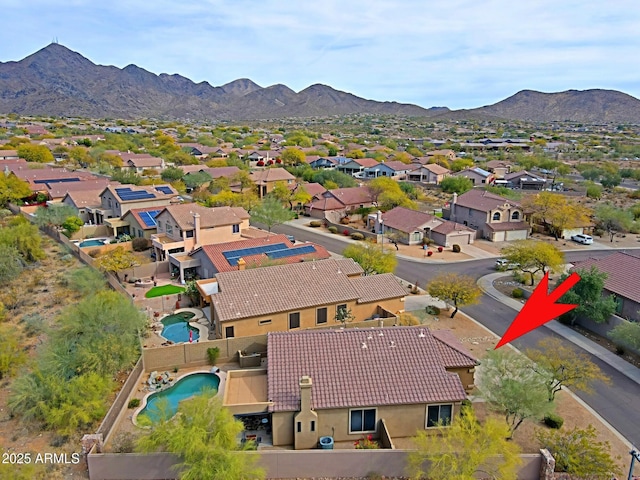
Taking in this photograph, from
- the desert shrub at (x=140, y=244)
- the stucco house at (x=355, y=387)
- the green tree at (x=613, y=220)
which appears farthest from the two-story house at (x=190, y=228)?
the green tree at (x=613, y=220)

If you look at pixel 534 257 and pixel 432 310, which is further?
pixel 534 257

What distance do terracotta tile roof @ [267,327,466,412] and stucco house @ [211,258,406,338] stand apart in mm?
6515

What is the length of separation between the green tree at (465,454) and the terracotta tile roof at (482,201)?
4751 centimetres

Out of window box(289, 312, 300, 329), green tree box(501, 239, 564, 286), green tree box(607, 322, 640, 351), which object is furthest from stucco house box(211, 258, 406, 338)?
green tree box(501, 239, 564, 286)

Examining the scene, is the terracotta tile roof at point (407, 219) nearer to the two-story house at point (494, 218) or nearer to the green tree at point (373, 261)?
the two-story house at point (494, 218)

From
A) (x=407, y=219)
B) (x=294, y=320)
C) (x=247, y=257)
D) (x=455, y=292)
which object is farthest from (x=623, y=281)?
(x=247, y=257)

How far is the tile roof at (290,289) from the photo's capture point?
3259cm

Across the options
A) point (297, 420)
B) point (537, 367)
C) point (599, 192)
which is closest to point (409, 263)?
point (537, 367)

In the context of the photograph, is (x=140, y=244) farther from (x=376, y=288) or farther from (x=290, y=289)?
(x=376, y=288)

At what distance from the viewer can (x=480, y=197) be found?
68125 millimetres

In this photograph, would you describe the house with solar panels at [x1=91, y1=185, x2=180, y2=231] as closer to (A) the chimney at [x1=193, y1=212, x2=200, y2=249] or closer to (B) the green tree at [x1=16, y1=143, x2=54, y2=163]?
(A) the chimney at [x1=193, y1=212, x2=200, y2=249]

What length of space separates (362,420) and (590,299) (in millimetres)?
21924

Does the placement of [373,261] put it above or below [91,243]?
above

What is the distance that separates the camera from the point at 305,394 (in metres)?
22.0
